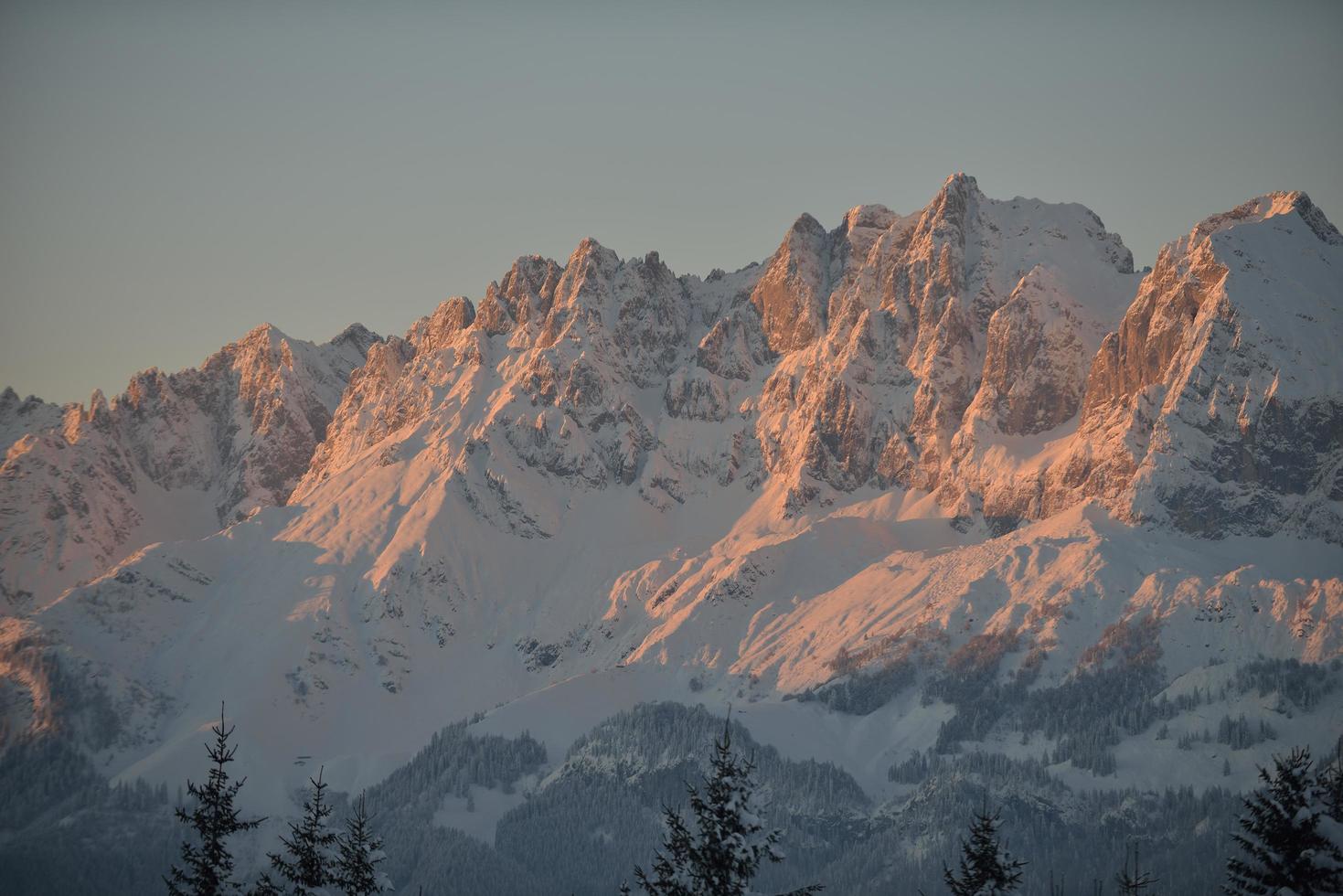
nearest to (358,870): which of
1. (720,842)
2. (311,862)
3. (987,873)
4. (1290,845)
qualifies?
(311,862)

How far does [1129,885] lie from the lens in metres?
92.6

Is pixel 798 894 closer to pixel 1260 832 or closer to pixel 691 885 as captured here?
pixel 691 885

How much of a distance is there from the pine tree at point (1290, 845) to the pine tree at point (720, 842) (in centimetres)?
1718

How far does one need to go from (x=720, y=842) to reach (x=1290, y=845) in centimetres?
2212

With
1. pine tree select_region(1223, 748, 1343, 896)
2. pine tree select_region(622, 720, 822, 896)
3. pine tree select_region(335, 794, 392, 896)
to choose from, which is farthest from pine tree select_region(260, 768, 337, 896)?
pine tree select_region(1223, 748, 1343, 896)

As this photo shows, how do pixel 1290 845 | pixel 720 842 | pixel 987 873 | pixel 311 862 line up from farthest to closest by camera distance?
pixel 311 862 → pixel 987 873 → pixel 1290 845 → pixel 720 842

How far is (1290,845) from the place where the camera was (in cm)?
7606

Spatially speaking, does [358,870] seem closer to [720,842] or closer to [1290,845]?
[720,842]

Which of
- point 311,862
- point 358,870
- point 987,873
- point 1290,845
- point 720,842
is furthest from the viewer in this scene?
point 358,870

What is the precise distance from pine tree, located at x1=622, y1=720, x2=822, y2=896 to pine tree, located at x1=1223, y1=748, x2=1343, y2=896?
17.2 m

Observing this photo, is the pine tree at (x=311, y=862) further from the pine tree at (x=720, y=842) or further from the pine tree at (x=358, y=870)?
the pine tree at (x=720, y=842)

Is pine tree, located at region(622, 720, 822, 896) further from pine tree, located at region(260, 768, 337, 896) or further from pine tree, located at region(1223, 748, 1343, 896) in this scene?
pine tree, located at region(260, 768, 337, 896)

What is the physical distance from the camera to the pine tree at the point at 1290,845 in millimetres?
74875

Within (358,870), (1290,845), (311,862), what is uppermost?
(311,862)
